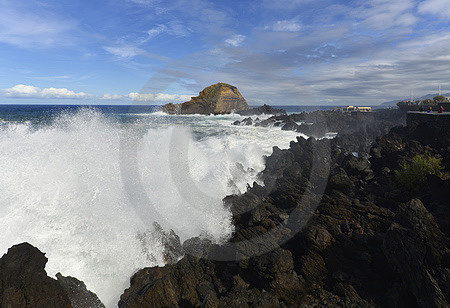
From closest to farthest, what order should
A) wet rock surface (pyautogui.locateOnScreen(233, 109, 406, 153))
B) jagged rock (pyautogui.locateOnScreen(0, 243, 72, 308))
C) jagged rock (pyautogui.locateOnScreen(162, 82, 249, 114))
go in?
jagged rock (pyautogui.locateOnScreen(0, 243, 72, 308)), wet rock surface (pyautogui.locateOnScreen(233, 109, 406, 153)), jagged rock (pyautogui.locateOnScreen(162, 82, 249, 114))

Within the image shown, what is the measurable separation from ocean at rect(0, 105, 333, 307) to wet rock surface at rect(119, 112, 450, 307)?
1.38 meters

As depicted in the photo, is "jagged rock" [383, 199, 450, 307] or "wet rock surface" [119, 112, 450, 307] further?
"wet rock surface" [119, 112, 450, 307]

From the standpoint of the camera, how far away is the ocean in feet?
25.7

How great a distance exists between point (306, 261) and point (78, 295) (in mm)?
5443

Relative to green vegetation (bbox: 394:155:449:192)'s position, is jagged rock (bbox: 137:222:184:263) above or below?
below

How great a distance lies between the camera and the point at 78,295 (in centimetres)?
572

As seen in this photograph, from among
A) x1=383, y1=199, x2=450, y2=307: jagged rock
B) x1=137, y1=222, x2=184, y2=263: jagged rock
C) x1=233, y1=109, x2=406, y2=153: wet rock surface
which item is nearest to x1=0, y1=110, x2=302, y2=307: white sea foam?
x1=137, y1=222, x2=184, y2=263: jagged rock

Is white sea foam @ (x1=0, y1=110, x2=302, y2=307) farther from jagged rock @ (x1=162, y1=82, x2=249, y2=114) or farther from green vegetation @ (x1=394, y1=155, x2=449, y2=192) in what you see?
jagged rock @ (x1=162, y1=82, x2=249, y2=114)

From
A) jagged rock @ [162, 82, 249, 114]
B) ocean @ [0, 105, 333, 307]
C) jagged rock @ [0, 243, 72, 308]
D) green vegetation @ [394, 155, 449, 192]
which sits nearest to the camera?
jagged rock @ [0, 243, 72, 308]

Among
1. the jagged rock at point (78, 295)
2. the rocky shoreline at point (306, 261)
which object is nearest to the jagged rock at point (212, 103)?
the rocky shoreline at point (306, 261)

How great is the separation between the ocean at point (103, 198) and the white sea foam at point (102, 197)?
0.03 m

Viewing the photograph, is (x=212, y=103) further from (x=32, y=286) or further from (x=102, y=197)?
(x=32, y=286)

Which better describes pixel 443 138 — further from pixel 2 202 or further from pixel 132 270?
pixel 2 202

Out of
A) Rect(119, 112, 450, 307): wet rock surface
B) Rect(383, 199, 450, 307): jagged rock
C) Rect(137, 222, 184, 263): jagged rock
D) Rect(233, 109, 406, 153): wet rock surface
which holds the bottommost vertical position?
Rect(137, 222, 184, 263): jagged rock
